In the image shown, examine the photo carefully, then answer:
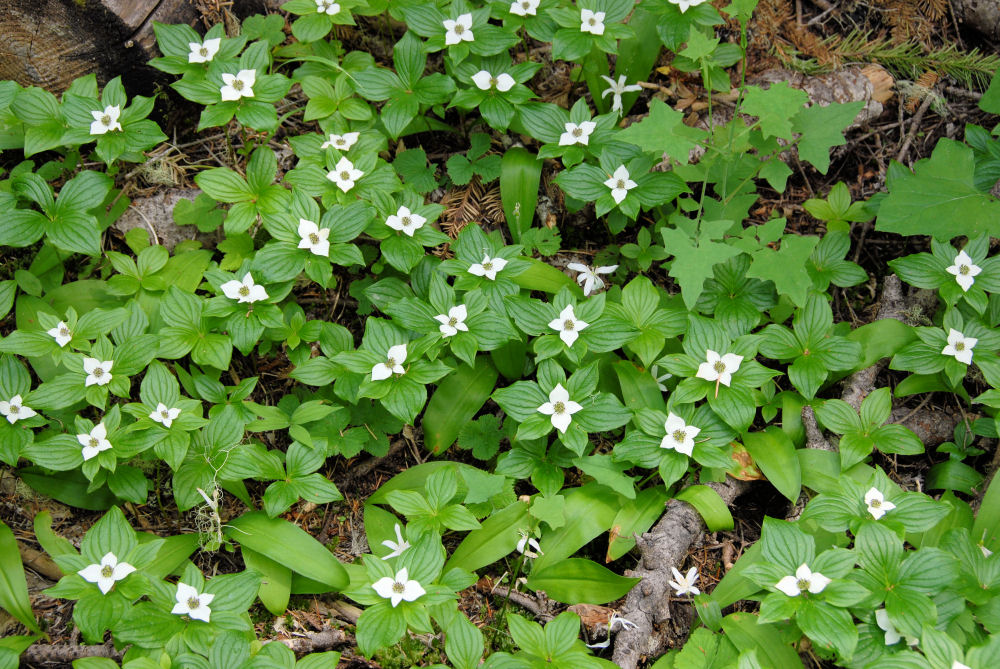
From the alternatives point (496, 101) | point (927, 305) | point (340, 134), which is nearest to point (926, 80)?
point (927, 305)

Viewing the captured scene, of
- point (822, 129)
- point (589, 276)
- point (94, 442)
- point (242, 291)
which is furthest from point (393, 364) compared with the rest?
point (822, 129)

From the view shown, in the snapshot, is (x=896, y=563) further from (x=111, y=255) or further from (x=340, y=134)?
(x=111, y=255)

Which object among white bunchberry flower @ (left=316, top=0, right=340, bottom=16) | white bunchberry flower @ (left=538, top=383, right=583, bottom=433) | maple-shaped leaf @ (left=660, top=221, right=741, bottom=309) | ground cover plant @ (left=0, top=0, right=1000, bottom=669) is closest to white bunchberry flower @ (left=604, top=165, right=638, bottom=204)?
ground cover plant @ (left=0, top=0, right=1000, bottom=669)

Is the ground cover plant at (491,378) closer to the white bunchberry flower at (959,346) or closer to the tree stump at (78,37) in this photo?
the white bunchberry flower at (959,346)

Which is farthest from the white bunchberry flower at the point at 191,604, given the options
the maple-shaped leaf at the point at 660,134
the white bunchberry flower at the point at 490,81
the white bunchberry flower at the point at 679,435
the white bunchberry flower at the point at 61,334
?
the white bunchberry flower at the point at 490,81

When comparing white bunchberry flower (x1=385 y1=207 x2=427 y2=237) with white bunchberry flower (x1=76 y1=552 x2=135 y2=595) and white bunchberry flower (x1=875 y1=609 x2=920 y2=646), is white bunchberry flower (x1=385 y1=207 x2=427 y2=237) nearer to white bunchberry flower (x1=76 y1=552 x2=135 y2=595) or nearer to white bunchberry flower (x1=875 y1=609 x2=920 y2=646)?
white bunchberry flower (x1=76 y1=552 x2=135 y2=595)
